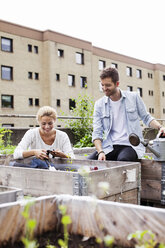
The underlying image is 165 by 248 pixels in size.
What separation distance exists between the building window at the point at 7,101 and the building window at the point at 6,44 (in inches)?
121

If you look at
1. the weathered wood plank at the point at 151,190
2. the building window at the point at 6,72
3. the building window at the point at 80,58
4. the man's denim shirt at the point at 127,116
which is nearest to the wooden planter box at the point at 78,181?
the weathered wood plank at the point at 151,190

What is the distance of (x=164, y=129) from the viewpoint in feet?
9.46

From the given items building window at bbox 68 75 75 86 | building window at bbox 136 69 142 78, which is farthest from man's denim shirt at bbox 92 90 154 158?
building window at bbox 136 69 142 78

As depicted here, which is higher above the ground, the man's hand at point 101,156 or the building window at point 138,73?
the building window at point 138,73

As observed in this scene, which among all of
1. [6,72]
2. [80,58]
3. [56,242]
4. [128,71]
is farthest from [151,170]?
[128,71]

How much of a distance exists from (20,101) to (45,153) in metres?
19.0

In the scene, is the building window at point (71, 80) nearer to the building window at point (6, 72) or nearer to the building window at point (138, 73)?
the building window at point (6, 72)

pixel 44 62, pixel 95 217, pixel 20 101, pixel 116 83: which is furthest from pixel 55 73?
pixel 95 217

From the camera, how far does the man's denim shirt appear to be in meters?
3.46

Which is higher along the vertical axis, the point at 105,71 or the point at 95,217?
the point at 105,71

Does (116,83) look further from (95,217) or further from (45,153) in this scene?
(95,217)

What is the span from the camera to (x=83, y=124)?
7512 millimetres

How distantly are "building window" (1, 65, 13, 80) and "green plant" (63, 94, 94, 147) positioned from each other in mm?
14168

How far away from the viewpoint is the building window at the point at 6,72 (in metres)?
21.0
